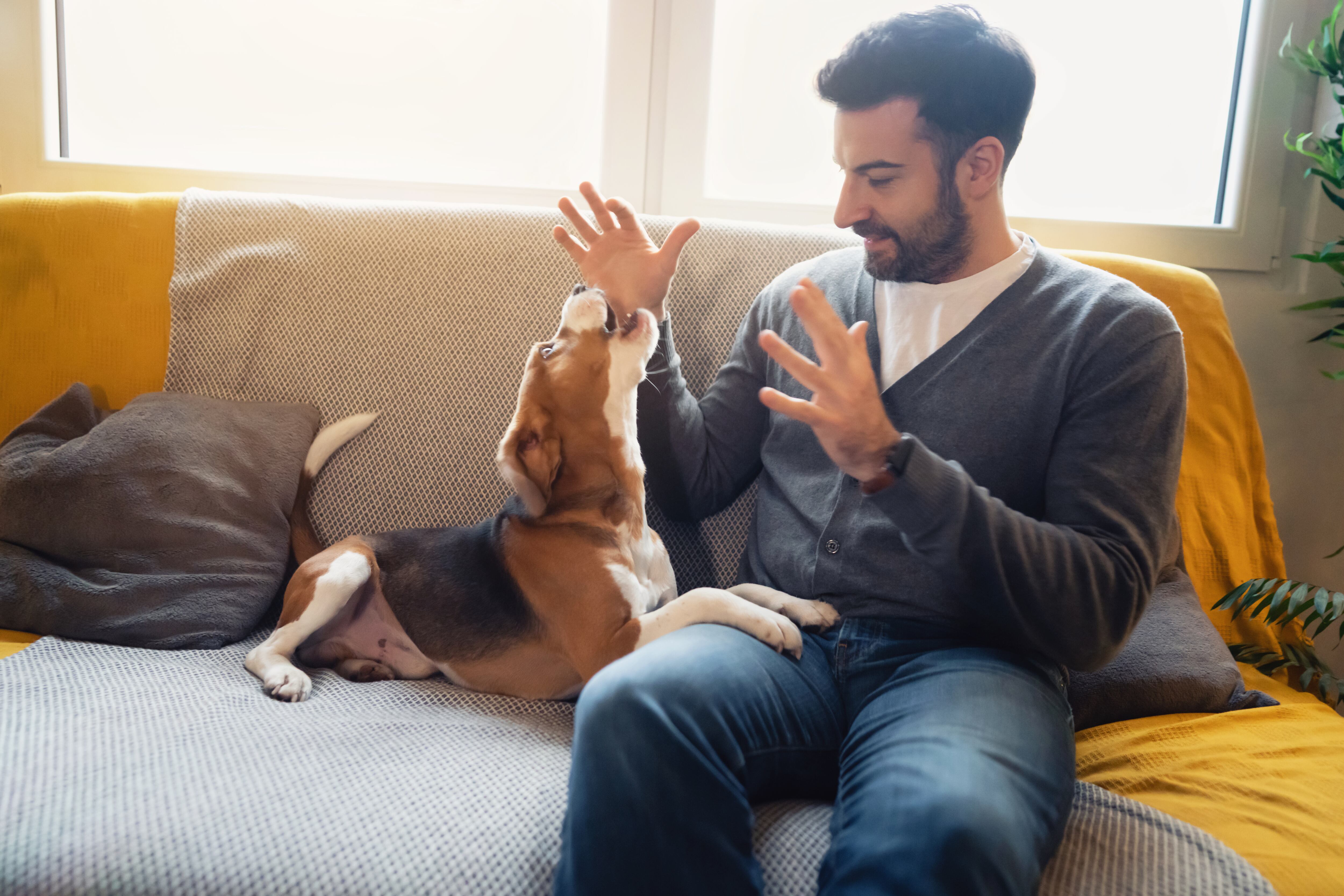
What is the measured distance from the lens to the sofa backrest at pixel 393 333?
1.97 metres

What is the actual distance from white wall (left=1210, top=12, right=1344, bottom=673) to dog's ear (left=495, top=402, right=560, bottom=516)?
234 cm

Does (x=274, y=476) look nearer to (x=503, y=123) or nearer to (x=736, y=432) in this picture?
(x=736, y=432)

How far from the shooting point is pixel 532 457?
1626 millimetres

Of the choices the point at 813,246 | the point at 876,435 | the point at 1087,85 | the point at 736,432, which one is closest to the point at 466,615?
the point at 736,432

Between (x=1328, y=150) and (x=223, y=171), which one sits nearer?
(x=1328, y=150)

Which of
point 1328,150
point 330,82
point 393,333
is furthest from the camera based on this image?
point 330,82

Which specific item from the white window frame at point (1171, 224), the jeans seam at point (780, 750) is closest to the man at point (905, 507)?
the jeans seam at point (780, 750)

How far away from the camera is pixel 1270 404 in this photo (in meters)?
2.74

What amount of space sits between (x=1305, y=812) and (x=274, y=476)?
76.7 inches

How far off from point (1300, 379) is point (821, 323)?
2.41 m

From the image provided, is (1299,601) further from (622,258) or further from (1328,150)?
(622,258)

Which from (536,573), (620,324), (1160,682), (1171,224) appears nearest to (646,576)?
(536,573)

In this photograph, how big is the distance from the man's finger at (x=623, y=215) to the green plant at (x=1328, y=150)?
1886mm

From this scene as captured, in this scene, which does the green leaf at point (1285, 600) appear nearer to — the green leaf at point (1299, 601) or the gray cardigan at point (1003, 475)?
the green leaf at point (1299, 601)
